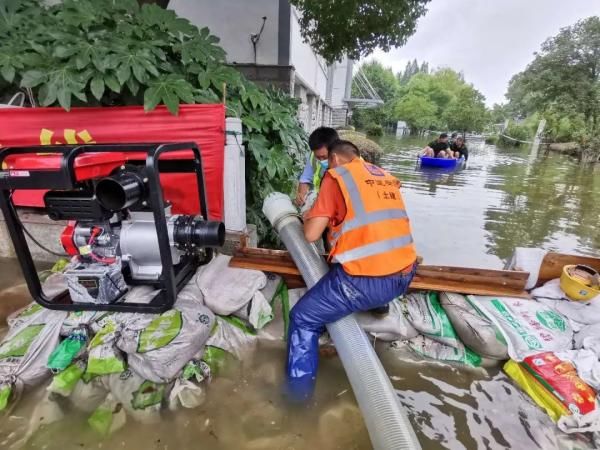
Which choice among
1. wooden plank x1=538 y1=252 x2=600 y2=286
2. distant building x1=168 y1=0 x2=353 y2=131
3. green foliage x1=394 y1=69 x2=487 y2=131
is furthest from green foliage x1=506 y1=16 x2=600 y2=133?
wooden plank x1=538 y1=252 x2=600 y2=286

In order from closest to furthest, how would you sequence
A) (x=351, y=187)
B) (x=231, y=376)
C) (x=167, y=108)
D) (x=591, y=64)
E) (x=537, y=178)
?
(x=351, y=187) → (x=231, y=376) → (x=167, y=108) → (x=537, y=178) → (x=591, y=64)

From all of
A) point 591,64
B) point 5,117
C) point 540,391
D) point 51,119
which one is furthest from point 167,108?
point 591,64

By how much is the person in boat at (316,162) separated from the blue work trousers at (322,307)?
1628 millimetres

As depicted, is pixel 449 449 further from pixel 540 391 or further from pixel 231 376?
pixel 231 376

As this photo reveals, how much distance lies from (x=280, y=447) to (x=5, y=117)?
355 centimetres

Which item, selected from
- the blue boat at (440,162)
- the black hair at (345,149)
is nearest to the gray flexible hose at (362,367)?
the black hair at (345,149)

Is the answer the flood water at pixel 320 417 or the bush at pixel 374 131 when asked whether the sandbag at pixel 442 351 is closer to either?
the flood water at pixel 320 417

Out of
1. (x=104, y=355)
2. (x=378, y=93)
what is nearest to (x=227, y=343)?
(x=104, y=355)

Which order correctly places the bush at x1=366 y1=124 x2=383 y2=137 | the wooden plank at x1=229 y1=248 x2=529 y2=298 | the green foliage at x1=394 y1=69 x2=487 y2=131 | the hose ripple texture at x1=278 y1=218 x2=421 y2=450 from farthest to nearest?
1. the green foliage at x1=394 y1=69 x2=487 y2=131
2. the bush at x1=366 y1=124 x2=383 y2=137
3. the wooden plank at x1=229 y1=248 x2=529 y2=298
4. the hose ripple texture at x1=278 y1=218 x2=421 y2=450

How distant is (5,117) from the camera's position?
2.87 metres

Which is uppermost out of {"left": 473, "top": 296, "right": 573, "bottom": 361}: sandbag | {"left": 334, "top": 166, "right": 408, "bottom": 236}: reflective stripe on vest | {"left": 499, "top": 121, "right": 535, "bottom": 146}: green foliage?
{"left": 499, "top": 121, "right": 535, "bottom": 146}: green foliage

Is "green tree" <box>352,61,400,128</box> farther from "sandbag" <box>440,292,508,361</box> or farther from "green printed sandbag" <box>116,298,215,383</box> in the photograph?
"green printed sandbag" <box>116,298,215,383</box>

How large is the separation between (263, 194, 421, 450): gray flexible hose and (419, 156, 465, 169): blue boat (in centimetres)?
1047

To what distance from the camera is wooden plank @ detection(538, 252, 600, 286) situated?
8.72ft
